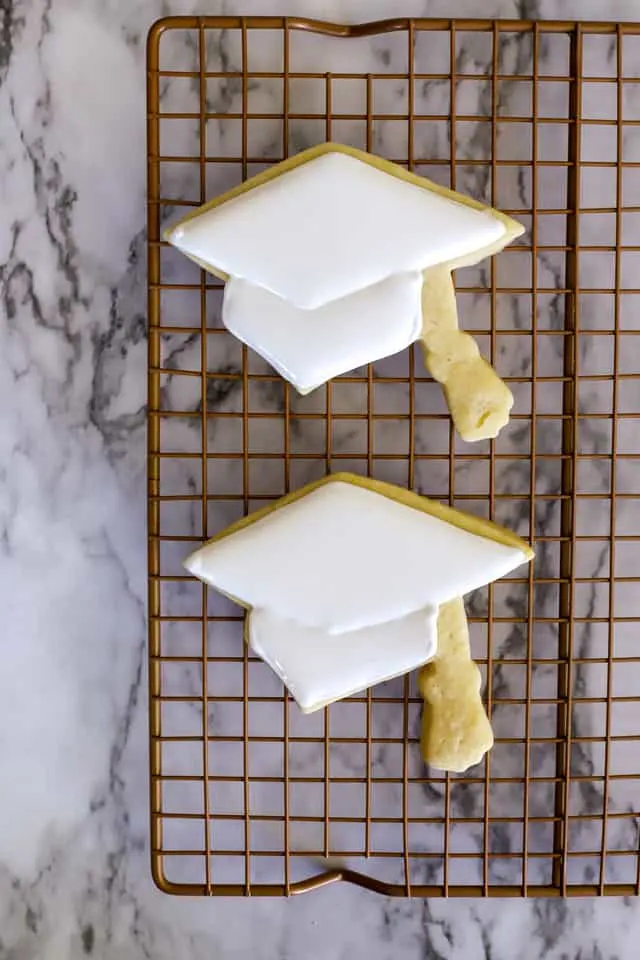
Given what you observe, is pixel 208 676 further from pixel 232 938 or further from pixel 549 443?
pixel 549 443

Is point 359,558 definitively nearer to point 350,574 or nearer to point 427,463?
point 350,574

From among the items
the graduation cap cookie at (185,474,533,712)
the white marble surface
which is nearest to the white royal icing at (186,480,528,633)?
the graduation cap cookie at (185,474,533,712)

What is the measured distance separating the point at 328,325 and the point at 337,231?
0.07 metres

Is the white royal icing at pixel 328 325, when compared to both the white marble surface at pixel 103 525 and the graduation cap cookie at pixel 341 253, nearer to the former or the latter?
the graduation cap cookie at pixel 341 253

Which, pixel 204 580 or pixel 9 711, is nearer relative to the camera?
pixel 204 580

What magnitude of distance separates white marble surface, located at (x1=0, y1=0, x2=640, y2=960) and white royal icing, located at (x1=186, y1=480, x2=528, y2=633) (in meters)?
0.11

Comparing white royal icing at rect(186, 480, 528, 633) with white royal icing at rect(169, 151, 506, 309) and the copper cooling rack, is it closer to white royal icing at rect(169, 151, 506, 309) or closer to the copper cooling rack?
the copper cooling rack

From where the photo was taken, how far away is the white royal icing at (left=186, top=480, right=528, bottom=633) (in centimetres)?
78

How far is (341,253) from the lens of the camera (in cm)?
76

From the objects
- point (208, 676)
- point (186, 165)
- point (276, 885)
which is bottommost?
point (276, 885)

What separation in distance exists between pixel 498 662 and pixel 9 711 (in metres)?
0.46

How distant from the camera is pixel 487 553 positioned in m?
0.78

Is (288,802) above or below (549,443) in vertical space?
below

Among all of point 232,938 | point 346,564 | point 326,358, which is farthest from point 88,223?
point 232,938
